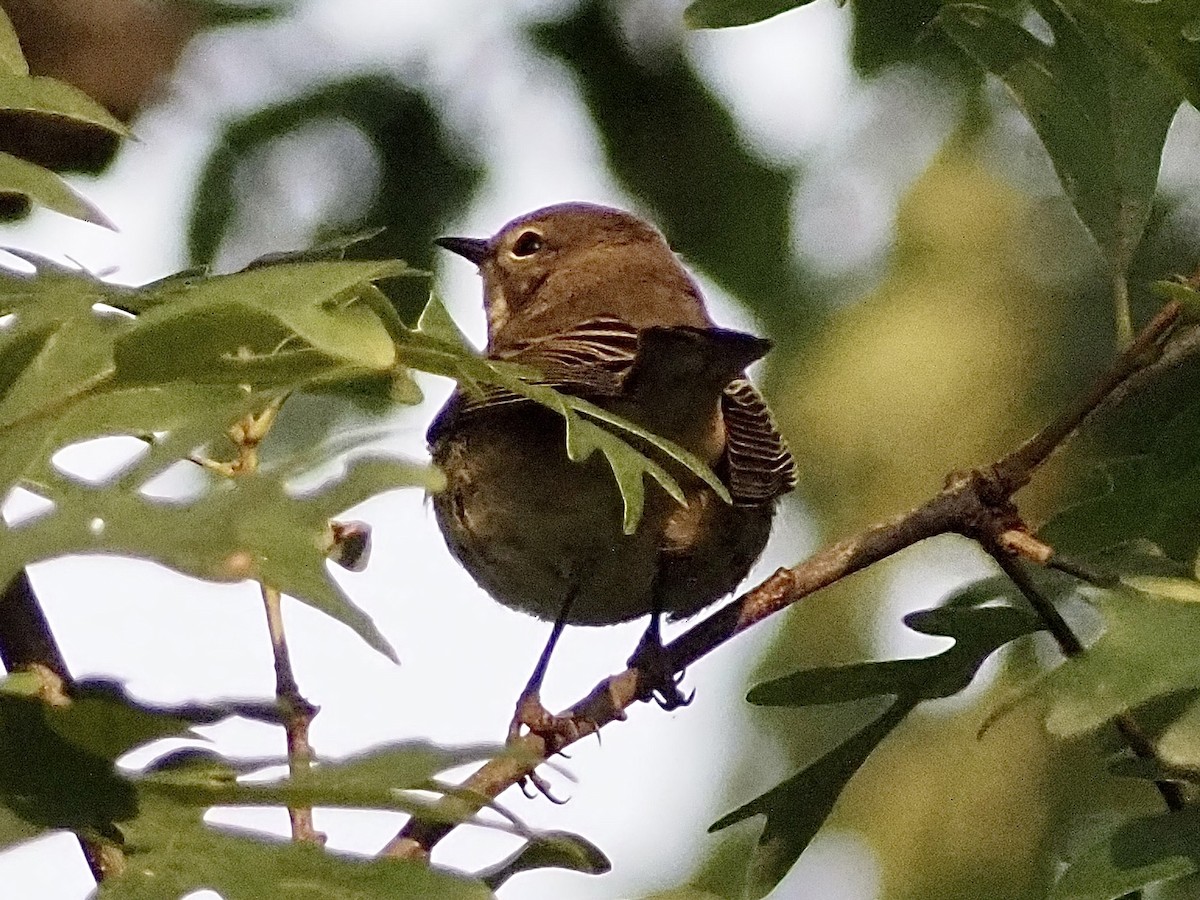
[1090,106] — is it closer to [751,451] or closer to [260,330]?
[751,451]

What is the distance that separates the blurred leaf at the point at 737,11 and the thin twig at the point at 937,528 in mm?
497

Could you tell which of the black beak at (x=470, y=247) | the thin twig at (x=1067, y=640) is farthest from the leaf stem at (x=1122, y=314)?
the black beak at (x=470, y=247)

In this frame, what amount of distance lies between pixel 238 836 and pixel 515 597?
2.40 metres

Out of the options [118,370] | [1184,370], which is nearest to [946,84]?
[1184,370]

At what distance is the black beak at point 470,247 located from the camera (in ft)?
14.8

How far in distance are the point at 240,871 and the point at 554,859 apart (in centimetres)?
49

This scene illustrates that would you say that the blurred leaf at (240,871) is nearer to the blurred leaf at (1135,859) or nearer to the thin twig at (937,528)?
the thin twig at (937,528)

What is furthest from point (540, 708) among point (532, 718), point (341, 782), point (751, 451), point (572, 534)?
point (341, 782)

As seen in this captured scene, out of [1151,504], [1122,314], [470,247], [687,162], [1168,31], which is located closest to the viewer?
[1168,31]

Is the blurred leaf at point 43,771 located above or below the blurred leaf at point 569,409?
below

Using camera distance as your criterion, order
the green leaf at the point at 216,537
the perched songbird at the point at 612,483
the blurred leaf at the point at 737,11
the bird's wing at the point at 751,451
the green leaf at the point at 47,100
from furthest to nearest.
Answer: the bird's wing at the point at 751,451, the perched songbird at the point at 612,483, the blurred leaf at the point at 737,11, the green leaf at the point at 47,100, the green leaf at the point at 216,537

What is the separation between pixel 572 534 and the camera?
3465 millimetres

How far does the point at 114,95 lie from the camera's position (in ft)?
10.8

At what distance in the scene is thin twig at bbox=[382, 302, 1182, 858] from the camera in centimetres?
187
